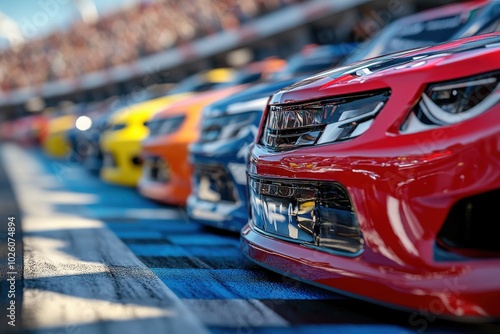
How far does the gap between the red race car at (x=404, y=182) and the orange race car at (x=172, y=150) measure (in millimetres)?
2626

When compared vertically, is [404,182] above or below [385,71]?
below

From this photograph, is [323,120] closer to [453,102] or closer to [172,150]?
[453,102]

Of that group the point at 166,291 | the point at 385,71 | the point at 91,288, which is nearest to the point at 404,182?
the point at 385,71

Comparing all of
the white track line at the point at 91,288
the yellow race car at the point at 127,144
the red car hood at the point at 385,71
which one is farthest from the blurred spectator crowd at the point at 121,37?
the red car hood at the point at 385,71

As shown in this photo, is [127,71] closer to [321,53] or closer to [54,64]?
[54,64]

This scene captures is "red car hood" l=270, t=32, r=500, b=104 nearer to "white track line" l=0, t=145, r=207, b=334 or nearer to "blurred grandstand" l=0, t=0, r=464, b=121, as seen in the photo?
"white track line" l=0, t=145, r=207, b=334

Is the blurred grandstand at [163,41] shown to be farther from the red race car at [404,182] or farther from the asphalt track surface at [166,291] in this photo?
the red race car at [404,182]

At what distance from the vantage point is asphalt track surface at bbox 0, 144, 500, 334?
7.32ft

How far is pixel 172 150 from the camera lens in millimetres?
5262

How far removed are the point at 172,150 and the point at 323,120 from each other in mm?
2917

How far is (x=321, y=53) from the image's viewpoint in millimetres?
5641

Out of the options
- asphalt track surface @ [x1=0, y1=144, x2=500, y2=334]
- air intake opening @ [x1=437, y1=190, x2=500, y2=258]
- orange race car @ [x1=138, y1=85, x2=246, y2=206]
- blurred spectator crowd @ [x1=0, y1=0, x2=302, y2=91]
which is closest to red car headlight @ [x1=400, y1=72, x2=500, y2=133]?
air intake opening @ [x1=437, y1=190, x2=500, y2=258]

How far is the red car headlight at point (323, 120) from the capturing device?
7.69ft

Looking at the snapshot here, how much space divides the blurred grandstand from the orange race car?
18.9 feet
